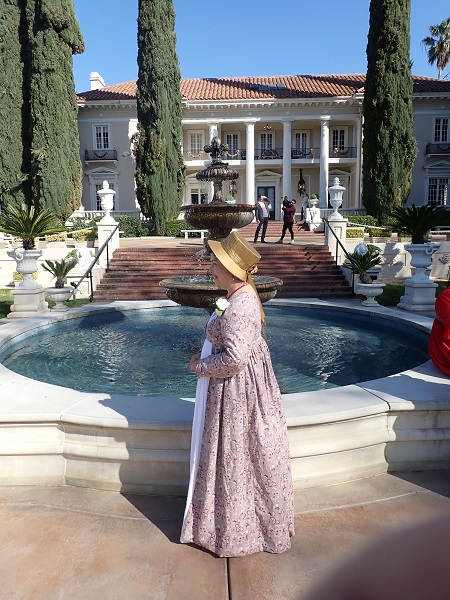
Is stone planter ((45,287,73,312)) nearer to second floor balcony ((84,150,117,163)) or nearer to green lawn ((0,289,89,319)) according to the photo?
green lawn ((0,289,89,319))

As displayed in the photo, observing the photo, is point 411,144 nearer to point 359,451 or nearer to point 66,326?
point 66,326

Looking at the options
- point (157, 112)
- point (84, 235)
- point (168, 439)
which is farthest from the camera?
point (157, 112)

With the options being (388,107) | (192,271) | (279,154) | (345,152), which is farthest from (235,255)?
(279,154)

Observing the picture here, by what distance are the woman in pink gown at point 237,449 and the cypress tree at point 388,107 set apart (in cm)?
2440

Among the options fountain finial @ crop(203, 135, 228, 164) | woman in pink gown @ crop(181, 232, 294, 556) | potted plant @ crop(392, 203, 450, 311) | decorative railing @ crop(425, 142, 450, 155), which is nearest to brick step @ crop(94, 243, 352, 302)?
potted plant @ crop(392, 203, 450, 311)

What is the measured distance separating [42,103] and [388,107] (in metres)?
18.6

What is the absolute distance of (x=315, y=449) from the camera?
10.6 ft

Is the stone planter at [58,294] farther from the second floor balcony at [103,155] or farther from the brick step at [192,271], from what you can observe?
the second floor balcony at [103,155]

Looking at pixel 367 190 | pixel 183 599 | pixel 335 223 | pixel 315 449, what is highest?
pixel 367 190

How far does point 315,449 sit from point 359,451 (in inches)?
14.5

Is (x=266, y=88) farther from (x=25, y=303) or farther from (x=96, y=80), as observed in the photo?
(x=25, y=303)

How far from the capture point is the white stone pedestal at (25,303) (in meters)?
8.97

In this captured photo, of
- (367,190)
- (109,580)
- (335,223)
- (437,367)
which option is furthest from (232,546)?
(367,190)

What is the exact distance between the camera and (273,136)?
117ft
